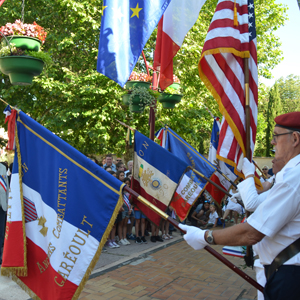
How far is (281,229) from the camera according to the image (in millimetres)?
1803

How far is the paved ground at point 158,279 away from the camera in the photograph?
4.43 meters

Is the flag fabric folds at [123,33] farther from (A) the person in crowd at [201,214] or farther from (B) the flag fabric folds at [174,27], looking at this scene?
(A) the person in crowd at [201,214]

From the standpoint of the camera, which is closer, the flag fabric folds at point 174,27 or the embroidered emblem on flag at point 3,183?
the flag fabric folds at point 174,27

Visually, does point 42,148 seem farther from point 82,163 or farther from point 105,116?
point 105,116

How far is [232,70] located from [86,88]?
9153 mm

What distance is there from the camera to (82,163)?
9.30 feet

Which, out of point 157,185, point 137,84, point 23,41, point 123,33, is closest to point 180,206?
point 157,185

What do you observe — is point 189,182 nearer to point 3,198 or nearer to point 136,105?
point 136,105

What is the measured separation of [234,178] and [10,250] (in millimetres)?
4737

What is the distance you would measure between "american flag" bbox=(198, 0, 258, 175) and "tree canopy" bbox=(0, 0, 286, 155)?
308 inches

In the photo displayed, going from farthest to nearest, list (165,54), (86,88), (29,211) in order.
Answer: (86,88), (165,54), (29,211)

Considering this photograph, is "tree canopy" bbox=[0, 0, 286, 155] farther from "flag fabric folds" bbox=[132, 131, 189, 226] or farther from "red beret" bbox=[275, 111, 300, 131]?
"red beret" bbox=[275, 111, 300, 131]

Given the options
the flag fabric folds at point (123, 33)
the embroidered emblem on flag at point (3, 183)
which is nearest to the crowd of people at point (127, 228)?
the embroidered emblem on flag at point (3, 183)

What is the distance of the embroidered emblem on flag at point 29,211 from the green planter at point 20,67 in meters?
2.21
